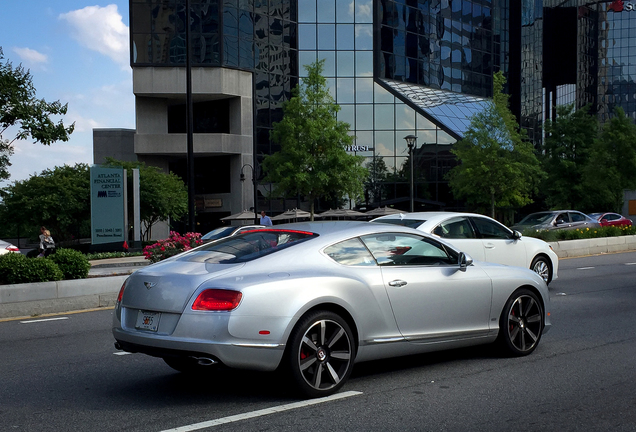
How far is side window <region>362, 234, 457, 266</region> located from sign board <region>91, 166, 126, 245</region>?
2517cm

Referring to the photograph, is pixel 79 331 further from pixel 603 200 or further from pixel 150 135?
pixel 603 200

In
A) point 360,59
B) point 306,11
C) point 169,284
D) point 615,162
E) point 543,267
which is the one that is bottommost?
point 543,267

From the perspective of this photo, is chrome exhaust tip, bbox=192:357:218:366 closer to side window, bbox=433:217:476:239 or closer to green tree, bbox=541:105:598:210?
side window, bbox=433:217:476:239

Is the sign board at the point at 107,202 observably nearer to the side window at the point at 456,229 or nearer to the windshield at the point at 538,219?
the windshield at the point at 538,219

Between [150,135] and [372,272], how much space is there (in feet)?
155

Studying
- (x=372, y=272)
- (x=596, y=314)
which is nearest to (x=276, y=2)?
(x=596, y=314)

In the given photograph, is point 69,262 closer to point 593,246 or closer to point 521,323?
point 521,323

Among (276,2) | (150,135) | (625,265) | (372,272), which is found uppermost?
(276,2)

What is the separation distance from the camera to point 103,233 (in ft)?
102

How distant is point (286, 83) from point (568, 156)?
904 inches

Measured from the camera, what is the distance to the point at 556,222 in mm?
30594

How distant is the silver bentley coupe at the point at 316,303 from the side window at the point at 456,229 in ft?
17.3

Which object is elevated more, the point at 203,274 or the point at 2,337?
the point at 203,274

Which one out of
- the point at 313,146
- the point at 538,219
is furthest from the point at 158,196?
the point at 538,219
